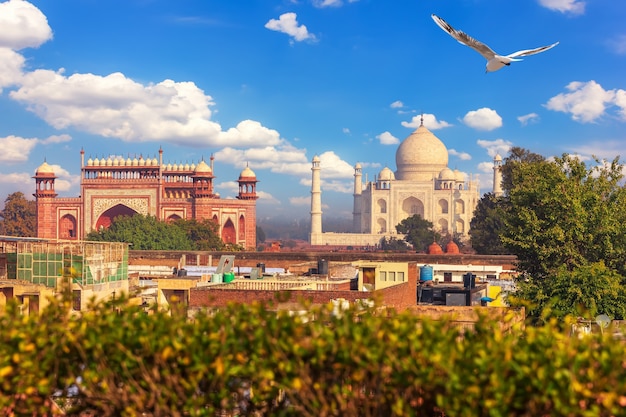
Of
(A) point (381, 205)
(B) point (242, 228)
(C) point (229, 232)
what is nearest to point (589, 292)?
(B) point (242, 228)

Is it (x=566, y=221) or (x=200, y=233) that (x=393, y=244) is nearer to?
(x=200, y=233)

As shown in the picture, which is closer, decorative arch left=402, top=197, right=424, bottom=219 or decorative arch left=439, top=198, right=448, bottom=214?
decorative arch left=439, top=198, right=448, bottom=214

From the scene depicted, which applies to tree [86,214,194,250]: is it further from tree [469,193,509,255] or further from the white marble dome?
the white marble dome

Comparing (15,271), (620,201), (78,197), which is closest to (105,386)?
(15,271)

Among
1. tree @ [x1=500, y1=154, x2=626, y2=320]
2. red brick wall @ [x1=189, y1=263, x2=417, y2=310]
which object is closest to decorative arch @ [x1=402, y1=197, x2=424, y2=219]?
tree @ [x1=500, y1=154, x2=626, y2=320]

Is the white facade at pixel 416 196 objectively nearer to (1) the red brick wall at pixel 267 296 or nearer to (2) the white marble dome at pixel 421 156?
(2) the white marble dome at pixel 421 156

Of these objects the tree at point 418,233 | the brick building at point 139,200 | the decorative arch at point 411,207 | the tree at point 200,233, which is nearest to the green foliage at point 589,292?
the tree at point 200,233

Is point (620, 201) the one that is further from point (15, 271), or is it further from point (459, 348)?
point (459, 348)
